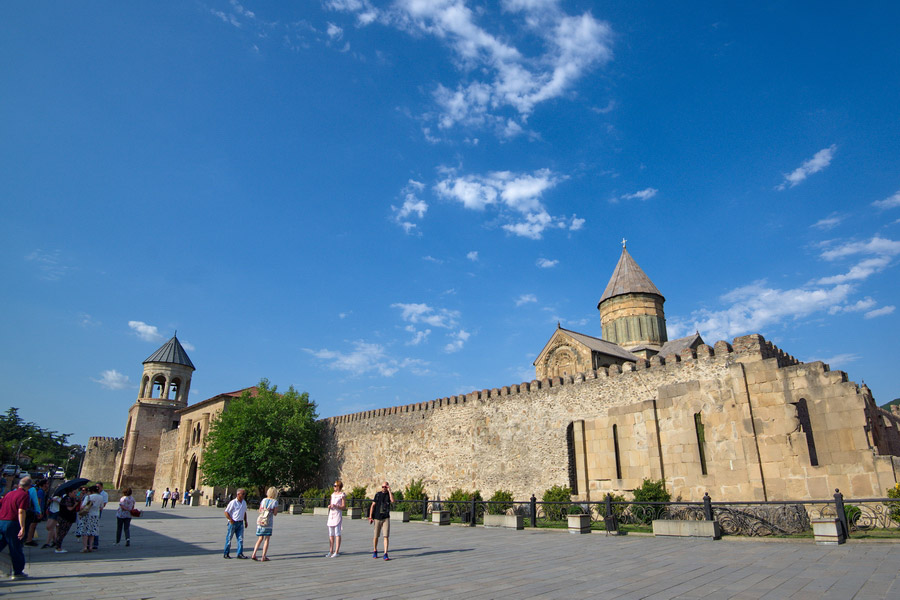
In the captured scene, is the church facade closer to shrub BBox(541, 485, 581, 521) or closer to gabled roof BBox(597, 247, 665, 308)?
shrub BBox(541, 485, 581, 521)

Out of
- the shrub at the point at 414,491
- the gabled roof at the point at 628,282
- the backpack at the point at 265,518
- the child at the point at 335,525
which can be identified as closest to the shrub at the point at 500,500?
the shrub at the point at 414,491

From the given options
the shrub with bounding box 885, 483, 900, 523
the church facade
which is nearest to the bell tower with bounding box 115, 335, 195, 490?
the church facade

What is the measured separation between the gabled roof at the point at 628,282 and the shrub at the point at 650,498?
24.2 m

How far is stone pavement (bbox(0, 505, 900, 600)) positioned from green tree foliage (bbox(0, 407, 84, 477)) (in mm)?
63914

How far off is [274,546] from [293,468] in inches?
883

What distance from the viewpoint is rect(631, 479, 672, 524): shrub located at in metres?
15.0

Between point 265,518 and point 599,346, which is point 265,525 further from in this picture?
point 599,346

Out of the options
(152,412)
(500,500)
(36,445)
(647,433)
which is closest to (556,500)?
(500,500)

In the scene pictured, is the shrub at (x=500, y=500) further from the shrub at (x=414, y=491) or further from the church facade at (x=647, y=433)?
the shrub at (x=414, y=491)

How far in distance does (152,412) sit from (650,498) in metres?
49.0

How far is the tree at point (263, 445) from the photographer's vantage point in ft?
99.9

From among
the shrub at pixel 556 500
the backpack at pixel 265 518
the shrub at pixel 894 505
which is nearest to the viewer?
the backpack at pixel 265 518

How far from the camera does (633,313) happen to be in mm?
38656

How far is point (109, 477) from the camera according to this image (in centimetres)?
6128
